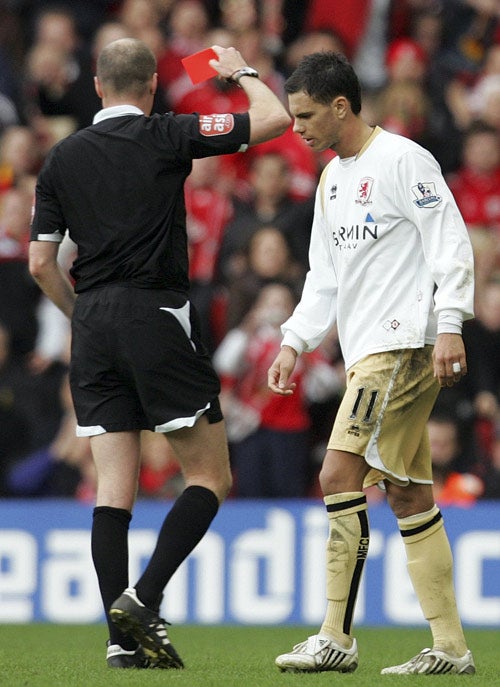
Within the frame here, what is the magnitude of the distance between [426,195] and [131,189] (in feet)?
3.65

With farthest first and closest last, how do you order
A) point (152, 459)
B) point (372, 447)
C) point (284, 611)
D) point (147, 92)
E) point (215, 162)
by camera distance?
point (215, 162)
point (152, 459)
point (284, 611)
point (147, 92)
point (372, 447)

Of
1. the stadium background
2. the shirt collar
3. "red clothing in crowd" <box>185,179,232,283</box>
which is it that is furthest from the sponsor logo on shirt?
"red clothing in crowd" <box>185,179,232,283</box>

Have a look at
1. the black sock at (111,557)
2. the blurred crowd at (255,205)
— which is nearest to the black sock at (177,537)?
the black sock at (111,557)

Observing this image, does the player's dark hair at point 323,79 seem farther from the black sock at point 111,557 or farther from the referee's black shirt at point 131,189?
the black sock at point 111,557

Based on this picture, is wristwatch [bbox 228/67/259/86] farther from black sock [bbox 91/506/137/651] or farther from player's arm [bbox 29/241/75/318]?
black sock [bbox 91/506/137/651]

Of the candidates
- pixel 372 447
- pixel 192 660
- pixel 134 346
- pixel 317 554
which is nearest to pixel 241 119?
pixel 134 346

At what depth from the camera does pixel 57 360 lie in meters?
10.4

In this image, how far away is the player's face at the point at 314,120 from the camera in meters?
5.20

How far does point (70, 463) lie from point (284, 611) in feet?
6.59

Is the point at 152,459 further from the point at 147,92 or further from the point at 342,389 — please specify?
the point at 147,92

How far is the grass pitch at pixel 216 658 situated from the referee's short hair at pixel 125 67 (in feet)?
7.19

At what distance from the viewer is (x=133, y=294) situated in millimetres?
5305

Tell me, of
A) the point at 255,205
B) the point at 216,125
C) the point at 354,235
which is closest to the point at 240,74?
the point at 216,125

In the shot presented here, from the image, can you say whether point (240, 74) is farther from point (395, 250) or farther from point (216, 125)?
point (395, 250)
